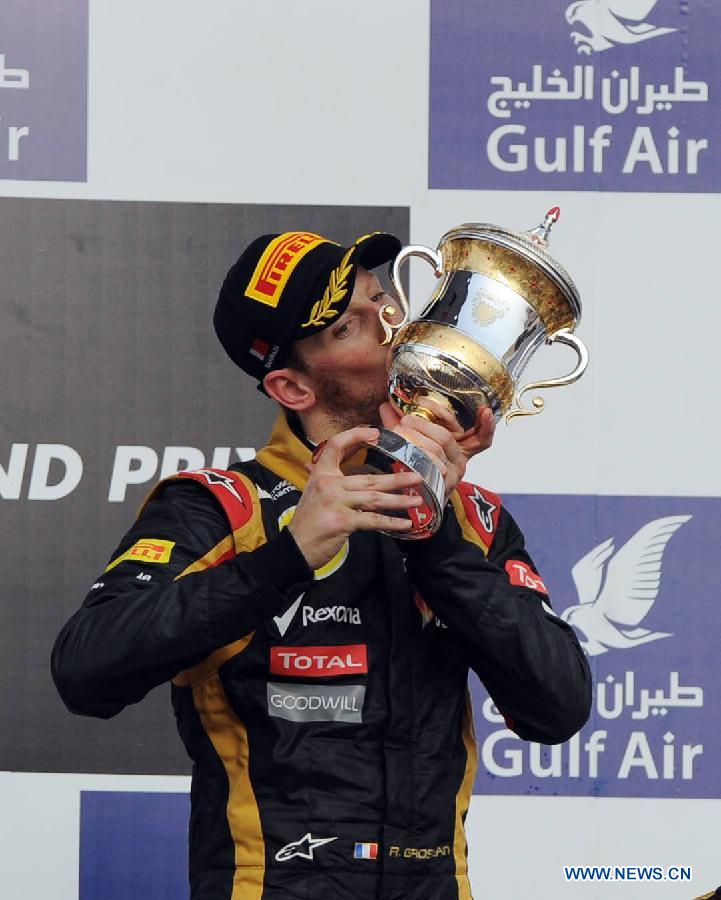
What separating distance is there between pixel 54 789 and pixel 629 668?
100 centimetres

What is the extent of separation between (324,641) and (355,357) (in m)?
0.33

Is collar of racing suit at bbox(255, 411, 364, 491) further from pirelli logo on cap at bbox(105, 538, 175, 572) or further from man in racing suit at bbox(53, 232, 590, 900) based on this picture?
pirelli logo on cap at bbox(105, 538, 175, 572)

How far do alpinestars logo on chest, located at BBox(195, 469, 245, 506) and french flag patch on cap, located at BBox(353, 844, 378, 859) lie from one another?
40cm

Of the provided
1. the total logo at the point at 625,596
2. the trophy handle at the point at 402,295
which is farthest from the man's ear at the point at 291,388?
the total logo at the point at 625,596

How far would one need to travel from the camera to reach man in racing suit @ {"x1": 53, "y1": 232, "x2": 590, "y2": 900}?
4.47 ft

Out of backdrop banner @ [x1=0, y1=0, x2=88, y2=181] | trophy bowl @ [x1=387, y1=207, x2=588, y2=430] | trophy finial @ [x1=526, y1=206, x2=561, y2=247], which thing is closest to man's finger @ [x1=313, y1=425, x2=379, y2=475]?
trophy bowl @ [x1=387, y1=207, x2=588, y2=430]

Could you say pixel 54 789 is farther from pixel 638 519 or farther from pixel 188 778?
pixel 638 519

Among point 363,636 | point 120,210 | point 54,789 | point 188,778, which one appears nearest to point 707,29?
point 120,210

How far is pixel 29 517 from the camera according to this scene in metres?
2.36

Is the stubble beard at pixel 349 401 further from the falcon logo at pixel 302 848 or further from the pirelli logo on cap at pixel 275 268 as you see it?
the falcon logo at pixel 302 848

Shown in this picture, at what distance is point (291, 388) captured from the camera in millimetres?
1638

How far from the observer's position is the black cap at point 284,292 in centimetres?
157

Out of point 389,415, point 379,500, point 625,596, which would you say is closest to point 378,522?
point 379,500

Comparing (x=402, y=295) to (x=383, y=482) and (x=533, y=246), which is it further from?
(x=383, y=482)
